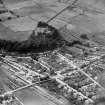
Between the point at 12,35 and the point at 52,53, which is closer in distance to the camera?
the point at 52,53

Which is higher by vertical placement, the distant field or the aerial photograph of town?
the distant field

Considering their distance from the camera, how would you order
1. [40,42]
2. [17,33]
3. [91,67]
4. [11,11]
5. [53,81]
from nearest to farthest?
1. [53,81]
2. [91,67]
3. [40,42]
4. [17,33]
5. [11,11]

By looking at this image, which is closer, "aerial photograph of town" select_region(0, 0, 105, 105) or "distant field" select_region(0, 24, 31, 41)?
"aerial photograph of town" select_region(0, 0, 105, 105)

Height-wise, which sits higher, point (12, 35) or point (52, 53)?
point (12, 35)

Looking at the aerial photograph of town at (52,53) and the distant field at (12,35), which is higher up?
the distant field at (12,35)

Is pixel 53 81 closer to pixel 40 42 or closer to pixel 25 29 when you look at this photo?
pixel 40 42

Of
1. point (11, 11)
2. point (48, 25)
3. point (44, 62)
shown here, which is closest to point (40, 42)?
point (44, 62)

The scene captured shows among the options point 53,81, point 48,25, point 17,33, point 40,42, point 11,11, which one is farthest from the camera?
point 11,11

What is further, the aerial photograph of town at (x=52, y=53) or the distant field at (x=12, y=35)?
the distant field at (x=12, y=35)
